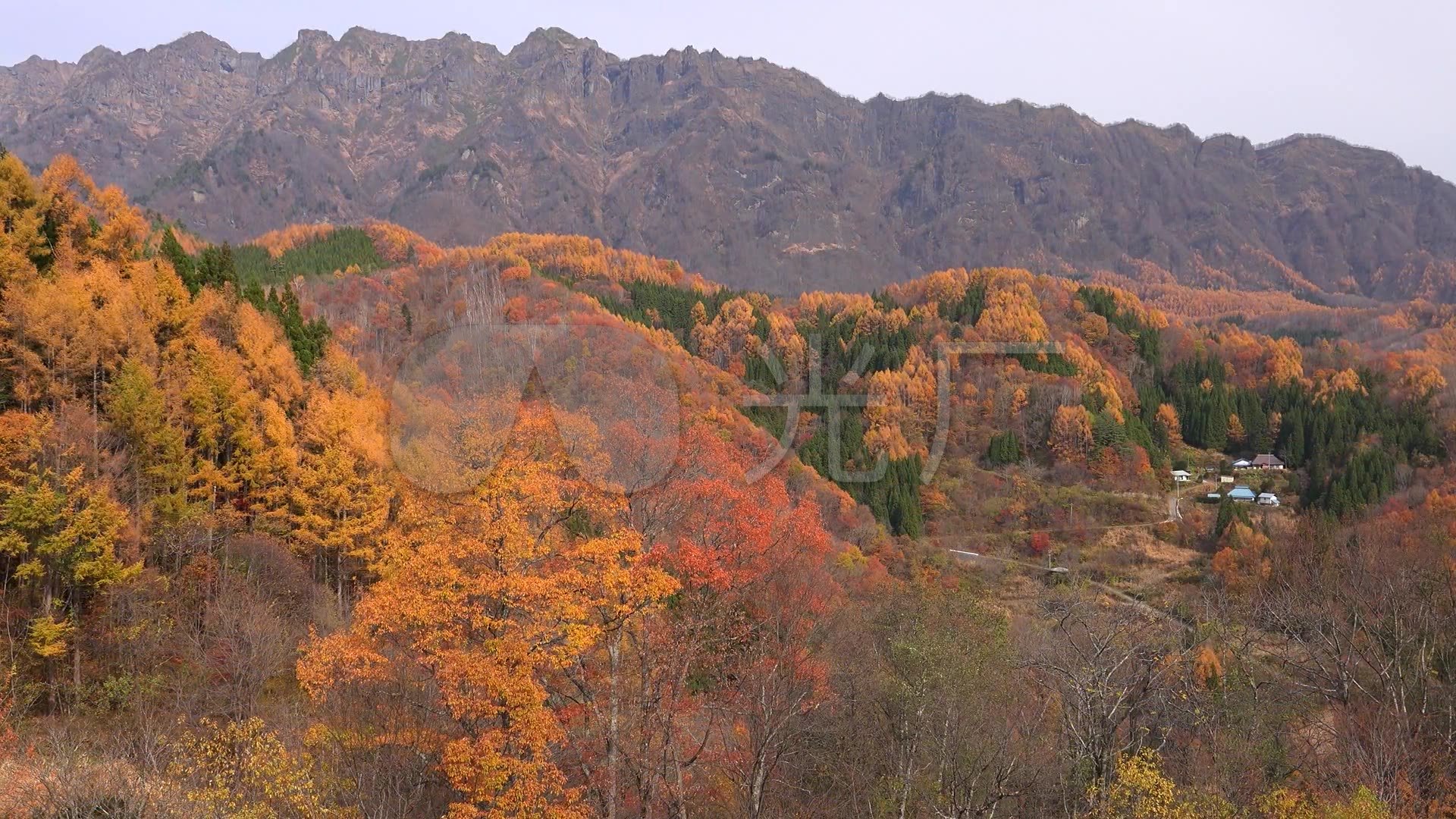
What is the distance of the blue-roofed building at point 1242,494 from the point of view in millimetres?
84113

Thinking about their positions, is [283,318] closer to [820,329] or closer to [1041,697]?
[1041,697]

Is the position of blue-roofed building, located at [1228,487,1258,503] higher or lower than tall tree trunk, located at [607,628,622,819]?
lower

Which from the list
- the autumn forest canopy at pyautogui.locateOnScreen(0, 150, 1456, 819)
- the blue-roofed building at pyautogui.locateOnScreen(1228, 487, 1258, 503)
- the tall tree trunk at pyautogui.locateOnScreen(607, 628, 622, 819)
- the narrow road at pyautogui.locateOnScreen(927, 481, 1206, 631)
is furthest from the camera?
the blue-roofed building at pyautogui.locateOnScreen(1228, 487, 1258, 503)

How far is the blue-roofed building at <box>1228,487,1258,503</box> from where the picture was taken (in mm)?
84113

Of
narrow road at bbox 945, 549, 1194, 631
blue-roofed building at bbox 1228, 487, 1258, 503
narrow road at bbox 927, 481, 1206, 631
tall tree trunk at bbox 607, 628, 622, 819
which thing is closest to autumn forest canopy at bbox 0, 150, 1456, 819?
tall tree trunk at bbox 607, 628, 622, 819

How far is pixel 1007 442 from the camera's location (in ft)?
315

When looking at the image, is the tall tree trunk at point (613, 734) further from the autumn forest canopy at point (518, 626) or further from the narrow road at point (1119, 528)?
the narrow road at point (1119, 528)

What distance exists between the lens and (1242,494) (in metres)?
86.4

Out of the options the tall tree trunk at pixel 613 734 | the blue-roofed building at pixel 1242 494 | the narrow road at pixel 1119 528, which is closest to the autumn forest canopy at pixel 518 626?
the tall tree trunk at pixel 613 734

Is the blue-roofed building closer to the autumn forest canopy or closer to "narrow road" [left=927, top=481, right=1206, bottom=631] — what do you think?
"narrow road" [left=927, top=481, right=1206, bottom=631]

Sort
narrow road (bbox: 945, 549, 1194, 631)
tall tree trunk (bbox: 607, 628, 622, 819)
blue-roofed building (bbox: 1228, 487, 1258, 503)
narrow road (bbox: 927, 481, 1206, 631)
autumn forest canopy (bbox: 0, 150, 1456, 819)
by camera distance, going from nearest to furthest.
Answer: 1. autumn forest canopy (bbox: 0, 150, 1456, 819)
2. tall tree trunk (bbox: 607, 628, 622, 819)
3. narrow road (bbox: 945, 549, 1194, 631)
4. narrow road (bbox: 927, 481, 1206, 631)
5. blue-roofed building (bbox: 1228, 487, 1258, 503)

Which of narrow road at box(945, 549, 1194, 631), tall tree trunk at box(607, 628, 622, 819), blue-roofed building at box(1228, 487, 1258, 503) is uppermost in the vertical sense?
tall tree trunk at box(607, 628, 622, 819)

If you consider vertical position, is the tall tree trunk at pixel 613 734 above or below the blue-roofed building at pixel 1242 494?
above

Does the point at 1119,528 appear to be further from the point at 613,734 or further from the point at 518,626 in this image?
the point at 518,626
